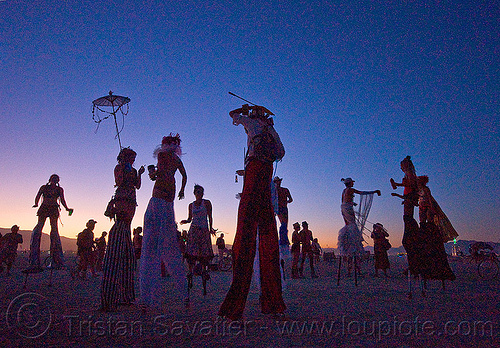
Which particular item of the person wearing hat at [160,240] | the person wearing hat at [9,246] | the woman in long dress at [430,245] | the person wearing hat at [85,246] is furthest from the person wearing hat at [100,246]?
the woman in long dress at [430,245]

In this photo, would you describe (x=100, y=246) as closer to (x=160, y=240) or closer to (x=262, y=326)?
(x=160, y=240)

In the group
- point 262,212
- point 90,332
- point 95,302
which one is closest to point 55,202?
point 95,302

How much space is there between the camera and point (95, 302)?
5.44m

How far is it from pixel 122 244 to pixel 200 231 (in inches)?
82.2

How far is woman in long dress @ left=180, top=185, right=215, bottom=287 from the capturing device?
6.54 m

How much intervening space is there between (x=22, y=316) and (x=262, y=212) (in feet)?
11.2

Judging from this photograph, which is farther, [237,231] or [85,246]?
[85,246]

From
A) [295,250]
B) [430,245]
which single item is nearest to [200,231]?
[430,245]

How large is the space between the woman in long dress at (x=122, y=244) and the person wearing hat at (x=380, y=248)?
10.7 metres

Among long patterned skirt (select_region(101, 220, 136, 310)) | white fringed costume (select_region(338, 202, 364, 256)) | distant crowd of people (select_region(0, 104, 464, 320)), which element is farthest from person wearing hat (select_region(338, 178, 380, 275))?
long patterned skirt (select_region(101, 220, 136, 310))

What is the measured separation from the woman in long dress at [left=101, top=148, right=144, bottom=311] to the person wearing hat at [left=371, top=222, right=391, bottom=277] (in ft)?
35.1

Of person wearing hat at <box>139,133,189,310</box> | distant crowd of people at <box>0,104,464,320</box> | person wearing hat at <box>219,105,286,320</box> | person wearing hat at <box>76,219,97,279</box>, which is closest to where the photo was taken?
person wearing hat at <box>219,105,286,320</box>

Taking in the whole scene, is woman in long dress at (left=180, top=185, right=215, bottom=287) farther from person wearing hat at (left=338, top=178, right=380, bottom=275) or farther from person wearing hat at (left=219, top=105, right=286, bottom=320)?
person wearing hat at (left=338, top=178, right=380, bottom=275)

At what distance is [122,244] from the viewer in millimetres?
5000
